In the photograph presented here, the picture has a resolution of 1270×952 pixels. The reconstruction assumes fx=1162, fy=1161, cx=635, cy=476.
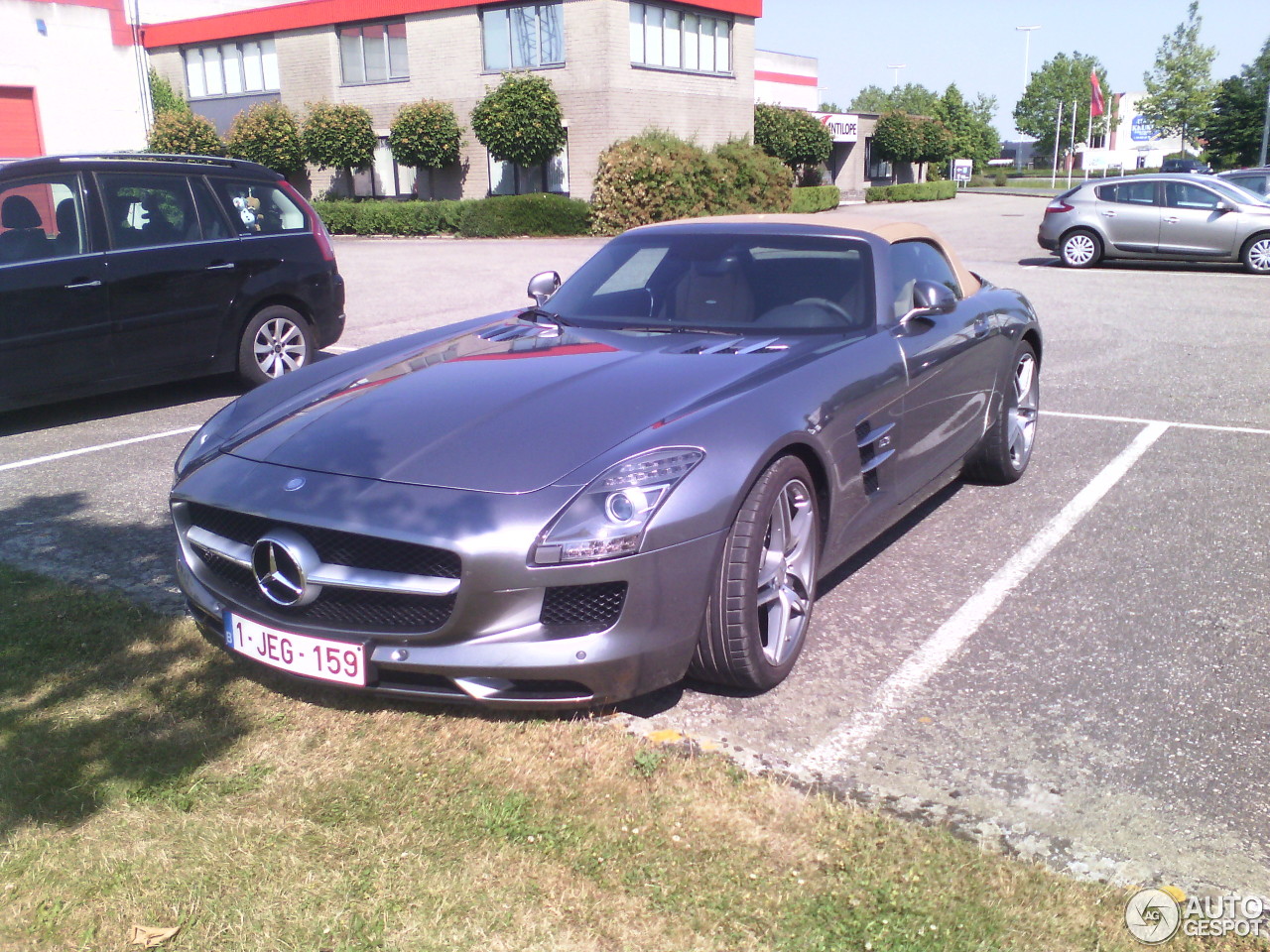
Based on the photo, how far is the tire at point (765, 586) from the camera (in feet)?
11.2

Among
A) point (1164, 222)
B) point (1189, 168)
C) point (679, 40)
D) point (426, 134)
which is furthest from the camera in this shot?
point (1189, 168)

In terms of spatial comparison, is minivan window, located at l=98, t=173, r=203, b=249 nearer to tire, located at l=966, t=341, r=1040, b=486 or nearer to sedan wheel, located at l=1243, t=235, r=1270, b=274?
tire, located at l=966, t=341, r=1040, b=486

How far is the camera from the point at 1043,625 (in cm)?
432

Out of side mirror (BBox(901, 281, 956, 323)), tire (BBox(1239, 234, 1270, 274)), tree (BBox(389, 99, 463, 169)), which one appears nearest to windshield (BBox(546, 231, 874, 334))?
side mirror (BBox(901, 281, 956, 323))

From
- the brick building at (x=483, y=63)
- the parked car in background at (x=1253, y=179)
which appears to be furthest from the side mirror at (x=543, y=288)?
the brick building at (x=483, y=63)

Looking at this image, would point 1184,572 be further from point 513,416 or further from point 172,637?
point 172,637

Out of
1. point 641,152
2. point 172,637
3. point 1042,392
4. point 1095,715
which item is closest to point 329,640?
point 172,637

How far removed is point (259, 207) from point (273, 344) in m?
1.05

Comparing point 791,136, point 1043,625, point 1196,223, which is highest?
point 791,136

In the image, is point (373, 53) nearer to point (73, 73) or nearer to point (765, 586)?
point (73, 73)

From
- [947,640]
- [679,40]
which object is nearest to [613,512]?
[947,640]

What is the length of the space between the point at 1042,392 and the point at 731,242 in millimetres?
4637

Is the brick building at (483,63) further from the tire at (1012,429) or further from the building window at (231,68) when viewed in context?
the tire at (1012,429)

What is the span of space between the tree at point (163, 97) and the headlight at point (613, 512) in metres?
38.8
